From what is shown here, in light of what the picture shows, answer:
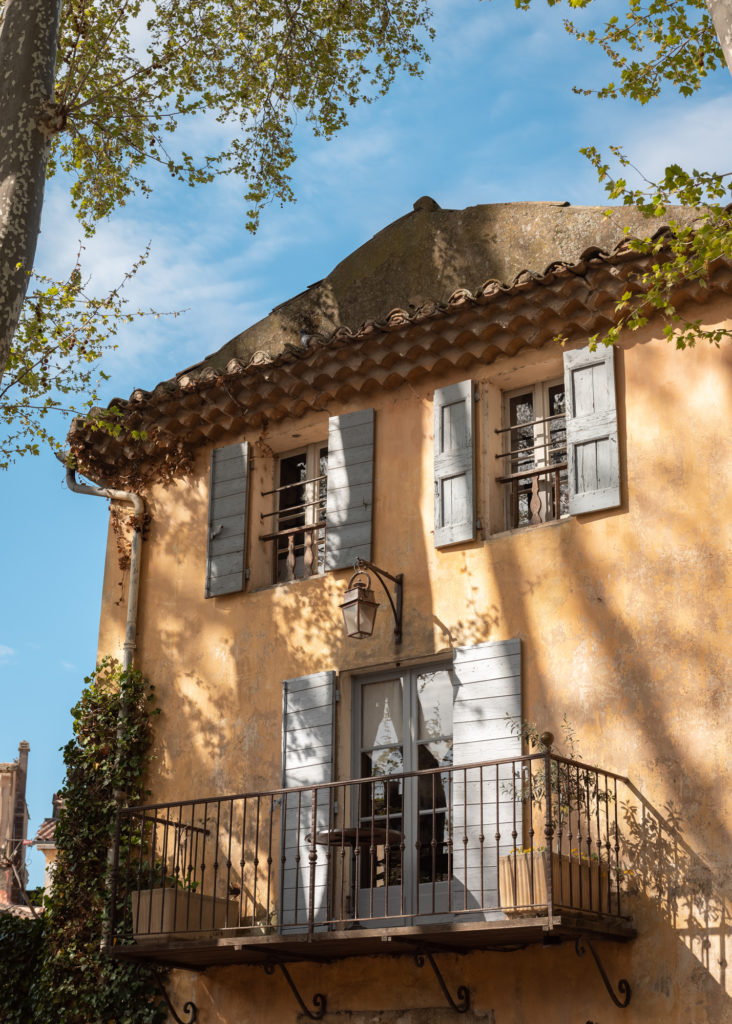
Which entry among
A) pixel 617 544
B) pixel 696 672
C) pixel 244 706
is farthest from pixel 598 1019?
pixel 244 706

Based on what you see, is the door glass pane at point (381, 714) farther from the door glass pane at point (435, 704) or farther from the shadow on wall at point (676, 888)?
the shadow on wall at point (676, 888)

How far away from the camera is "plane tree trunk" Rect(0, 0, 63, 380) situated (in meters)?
9.23

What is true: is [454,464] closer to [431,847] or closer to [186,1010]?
[431,847]

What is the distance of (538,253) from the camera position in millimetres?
11711

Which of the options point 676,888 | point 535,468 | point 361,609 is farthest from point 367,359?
point 676,888

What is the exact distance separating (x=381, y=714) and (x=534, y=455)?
2390mm

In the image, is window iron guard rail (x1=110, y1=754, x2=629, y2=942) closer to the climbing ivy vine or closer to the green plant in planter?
the green plant in planter

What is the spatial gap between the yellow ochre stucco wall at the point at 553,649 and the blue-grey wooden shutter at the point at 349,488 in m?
0.11

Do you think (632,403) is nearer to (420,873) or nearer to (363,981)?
(420,873)

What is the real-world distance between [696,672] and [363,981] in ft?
11.2

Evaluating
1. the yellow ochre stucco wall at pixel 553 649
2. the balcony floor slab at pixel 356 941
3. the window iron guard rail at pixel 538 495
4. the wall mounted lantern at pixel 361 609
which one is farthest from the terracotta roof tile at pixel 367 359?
the balcony floor slab at pixel 356 941

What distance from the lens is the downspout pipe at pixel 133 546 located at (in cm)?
1245

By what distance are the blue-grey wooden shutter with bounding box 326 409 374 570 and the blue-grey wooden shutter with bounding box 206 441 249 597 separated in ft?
3.21

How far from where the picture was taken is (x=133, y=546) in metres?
12.8
